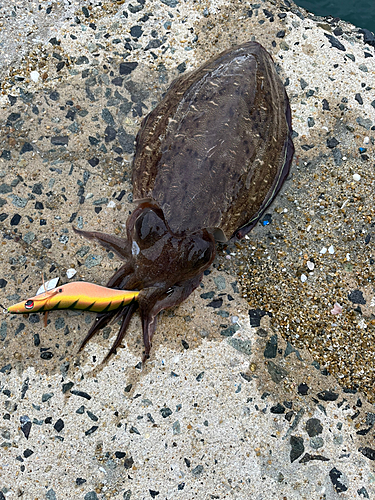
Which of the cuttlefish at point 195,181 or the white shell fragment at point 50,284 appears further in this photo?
the white shell fragment at point 50,284

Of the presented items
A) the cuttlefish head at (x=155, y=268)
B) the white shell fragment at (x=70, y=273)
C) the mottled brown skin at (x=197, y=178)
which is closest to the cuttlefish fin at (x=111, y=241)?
the mottled brown skin at (x=197, y=178)

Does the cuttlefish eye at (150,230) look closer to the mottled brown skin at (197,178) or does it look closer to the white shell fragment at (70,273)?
the mottled brown skin at (197,178)

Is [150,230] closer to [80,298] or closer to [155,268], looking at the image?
[155,268]

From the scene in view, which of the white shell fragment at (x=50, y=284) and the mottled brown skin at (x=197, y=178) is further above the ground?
the mottled brown skin at (x=197, y=178)

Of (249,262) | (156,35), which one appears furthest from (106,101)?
(249,262)

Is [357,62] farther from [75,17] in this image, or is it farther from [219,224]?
[75,17]

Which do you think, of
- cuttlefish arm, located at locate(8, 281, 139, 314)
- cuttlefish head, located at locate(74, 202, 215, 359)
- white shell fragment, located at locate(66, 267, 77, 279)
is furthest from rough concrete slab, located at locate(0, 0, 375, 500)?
cuttlefish arm, located at locate(8, 281, 139, 314)

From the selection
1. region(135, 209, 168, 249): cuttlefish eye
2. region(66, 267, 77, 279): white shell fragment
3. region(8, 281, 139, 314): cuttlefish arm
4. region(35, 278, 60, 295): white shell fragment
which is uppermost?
region(135, 209, 168, 249): cuttlefish eye

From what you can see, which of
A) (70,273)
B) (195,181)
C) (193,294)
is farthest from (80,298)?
(195,181)

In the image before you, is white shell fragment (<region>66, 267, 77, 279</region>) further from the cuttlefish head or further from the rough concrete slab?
the cuttlefish head
